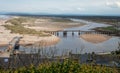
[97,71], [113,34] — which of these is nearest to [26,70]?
[97,71]

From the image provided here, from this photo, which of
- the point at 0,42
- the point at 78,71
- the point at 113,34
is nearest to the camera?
the point at 78,71

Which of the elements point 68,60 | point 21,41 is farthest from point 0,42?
point 68,60

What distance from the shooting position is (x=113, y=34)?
72.3 metres

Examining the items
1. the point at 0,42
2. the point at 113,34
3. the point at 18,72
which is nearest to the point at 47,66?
the point at 18,72

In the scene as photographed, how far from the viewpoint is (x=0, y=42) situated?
48125 mm

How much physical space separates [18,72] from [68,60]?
169 cm

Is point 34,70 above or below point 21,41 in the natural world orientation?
above

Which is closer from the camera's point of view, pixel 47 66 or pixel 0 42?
pixel 47 66

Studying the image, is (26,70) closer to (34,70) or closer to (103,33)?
(34,70)

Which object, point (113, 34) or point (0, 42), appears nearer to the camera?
point (0, 42)

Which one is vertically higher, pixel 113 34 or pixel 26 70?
pixel 26 70

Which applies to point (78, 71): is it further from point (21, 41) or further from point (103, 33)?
point (103, 33)

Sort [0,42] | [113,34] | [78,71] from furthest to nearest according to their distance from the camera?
[113,34]
[0,42]
[78,71]

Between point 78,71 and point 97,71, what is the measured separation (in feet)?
2.01
